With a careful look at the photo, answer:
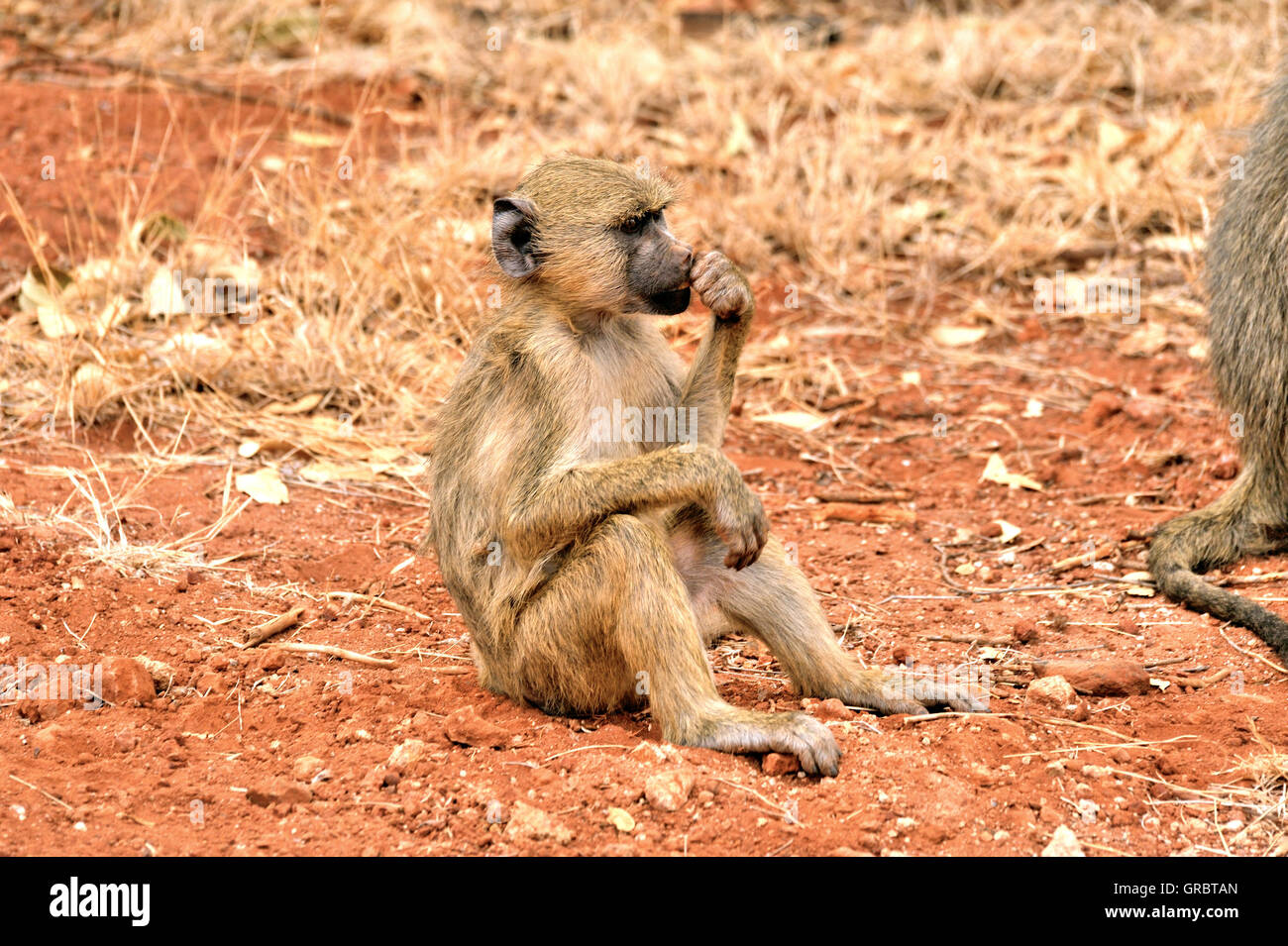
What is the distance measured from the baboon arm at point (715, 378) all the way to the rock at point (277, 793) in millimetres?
1471

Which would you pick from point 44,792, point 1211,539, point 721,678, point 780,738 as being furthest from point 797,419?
point 44,792

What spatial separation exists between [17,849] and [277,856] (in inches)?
21.8

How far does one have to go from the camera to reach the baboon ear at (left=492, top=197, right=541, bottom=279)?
3.92 metres

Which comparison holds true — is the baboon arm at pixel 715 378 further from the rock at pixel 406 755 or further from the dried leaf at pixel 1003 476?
the dried leaf at pixel 1003 476

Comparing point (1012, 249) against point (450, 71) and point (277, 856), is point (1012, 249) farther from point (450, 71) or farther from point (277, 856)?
point (277, 856)

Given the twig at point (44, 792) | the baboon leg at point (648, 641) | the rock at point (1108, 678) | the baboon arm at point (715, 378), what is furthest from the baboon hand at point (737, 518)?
the twig at point (44, 792)

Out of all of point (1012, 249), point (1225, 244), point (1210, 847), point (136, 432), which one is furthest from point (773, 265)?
point (1210, 847)

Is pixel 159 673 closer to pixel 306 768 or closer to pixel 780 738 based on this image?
pixel 306 768

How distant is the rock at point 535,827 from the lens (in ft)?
10.3

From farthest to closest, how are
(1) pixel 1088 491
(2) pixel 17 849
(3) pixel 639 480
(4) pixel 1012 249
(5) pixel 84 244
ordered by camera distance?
(4) pixel 1012 249
(5) pixel 84 244
(1) pixel 1088 491
(3) pixel 639 480
(2) pixel 17 849

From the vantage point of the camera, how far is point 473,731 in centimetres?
366

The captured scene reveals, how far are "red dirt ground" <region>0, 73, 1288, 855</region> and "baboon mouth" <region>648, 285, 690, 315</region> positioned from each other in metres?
1.15

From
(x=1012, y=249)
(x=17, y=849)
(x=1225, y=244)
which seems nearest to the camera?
(x=17, y=849)

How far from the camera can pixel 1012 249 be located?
7.32 m
